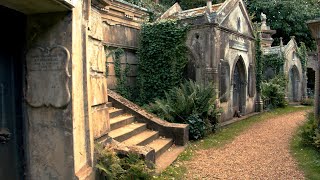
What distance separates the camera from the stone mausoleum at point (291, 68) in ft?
60.5

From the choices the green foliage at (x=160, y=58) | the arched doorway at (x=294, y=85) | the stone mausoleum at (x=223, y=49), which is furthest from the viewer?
the arched doorway at (x=294, y=85)

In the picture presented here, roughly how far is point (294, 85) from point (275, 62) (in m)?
2.98

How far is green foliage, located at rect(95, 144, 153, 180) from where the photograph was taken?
415 cm

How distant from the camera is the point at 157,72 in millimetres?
11312

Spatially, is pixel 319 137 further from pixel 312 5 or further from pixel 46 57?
pixel 312 5

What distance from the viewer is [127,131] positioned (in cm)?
682

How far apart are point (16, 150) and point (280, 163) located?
5.15 m

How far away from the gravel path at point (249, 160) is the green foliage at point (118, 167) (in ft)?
4.88

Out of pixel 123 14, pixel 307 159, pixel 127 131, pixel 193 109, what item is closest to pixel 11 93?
pixel 127 131

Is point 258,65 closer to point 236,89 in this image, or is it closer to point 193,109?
point 236,89

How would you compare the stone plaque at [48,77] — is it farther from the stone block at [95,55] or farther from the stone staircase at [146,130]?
the stone staircase at [146,130]

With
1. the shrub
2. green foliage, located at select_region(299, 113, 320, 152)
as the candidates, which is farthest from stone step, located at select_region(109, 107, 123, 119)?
the shrub

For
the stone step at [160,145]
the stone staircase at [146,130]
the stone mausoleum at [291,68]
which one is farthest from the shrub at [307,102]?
the stone step at [160,145]

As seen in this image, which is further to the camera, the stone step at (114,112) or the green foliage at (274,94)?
the green foliage at (274,94)
